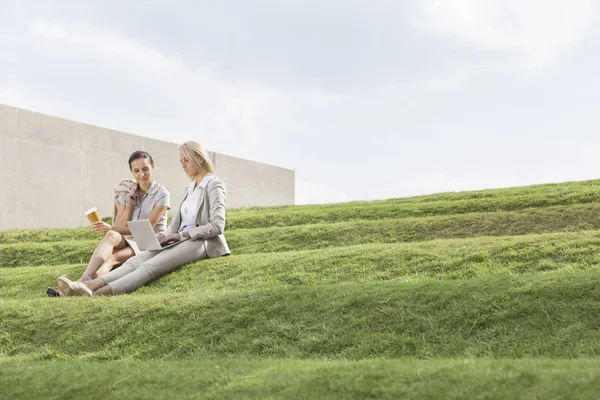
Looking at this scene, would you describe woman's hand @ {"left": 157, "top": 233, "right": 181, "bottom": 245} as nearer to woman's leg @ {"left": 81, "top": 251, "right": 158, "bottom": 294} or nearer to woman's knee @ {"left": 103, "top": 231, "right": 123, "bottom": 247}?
woman's leg @ {"left": 81, "top": 251, "right": 158, "bottom": 294}

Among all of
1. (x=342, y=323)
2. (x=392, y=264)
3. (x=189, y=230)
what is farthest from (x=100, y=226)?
(x=342, y=323)

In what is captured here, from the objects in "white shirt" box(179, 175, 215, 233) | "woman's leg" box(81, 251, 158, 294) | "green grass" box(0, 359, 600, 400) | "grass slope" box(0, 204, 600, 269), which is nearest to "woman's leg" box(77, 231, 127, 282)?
"woman's leg" box(81, 251, 158, 294)

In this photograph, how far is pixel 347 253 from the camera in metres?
9.08

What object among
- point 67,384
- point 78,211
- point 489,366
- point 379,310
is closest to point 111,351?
point 67,384

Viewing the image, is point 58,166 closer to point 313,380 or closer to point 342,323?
point 342,323

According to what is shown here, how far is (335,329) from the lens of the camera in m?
6.00

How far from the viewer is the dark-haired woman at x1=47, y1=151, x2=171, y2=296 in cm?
882

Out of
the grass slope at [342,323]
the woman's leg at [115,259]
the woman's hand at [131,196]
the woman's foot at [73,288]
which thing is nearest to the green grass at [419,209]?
the woman's hand at [131,196]

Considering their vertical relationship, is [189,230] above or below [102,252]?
above

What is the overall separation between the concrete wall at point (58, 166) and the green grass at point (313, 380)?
16690mm

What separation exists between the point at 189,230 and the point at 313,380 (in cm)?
472

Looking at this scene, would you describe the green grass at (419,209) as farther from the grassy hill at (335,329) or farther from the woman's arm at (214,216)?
the woman's arm at (214,216)

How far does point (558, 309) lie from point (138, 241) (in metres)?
5.10

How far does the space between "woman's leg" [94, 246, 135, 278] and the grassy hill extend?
62cm
